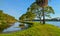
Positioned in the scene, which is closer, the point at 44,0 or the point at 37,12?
the point at 44,0

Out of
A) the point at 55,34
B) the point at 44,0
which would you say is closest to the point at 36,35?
the point at 55,34

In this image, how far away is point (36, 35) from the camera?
25188 millimetres

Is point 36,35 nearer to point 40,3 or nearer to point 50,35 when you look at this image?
point 50,35

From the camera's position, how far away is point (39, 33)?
2598 centimetres

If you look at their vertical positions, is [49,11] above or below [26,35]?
above

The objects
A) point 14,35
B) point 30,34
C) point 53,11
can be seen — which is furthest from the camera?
point 53,11

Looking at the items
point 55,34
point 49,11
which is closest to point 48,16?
point 49,11

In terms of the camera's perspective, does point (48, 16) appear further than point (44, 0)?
Yes

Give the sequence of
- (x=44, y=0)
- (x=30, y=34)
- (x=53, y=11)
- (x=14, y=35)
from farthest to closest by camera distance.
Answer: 1. (x=53, y=11)
2. (x=44, y=0)
3. (x=30, y=34)
4. (x=14, y=35)

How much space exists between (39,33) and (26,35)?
8.49 ft

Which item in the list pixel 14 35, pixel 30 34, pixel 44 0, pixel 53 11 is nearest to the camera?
pixel 14 35

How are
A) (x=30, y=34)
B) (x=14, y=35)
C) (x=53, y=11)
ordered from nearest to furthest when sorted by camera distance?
(x=14, y=35)
(x=30, y=34)
(x=53, y=11)

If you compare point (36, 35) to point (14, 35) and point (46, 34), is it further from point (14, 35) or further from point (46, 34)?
point (14, 35)

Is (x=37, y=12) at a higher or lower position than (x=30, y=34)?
higher
